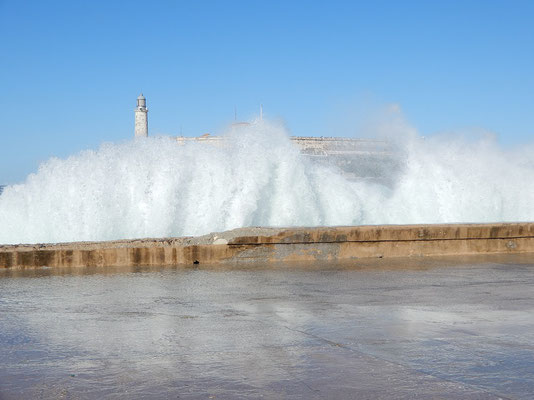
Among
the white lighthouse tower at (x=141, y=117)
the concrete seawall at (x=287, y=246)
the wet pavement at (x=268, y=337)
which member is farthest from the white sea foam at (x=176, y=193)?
the white lighthouse tower at (x=141, y=117)

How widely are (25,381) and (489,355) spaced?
7.01ft

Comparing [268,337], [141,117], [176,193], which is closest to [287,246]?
[268,337]

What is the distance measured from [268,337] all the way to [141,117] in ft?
331

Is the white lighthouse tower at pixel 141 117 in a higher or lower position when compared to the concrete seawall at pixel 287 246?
higher

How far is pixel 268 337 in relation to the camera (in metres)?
3.65

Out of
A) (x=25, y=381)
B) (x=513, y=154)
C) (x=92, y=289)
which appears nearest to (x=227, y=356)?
(x=25, y=381)

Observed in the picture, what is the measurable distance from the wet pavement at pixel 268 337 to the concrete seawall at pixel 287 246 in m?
0.99

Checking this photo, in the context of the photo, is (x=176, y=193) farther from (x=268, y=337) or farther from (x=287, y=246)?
(x=268, y=337)

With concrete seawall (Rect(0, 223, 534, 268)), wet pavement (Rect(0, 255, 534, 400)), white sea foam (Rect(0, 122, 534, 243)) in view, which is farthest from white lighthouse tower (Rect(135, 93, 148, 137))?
wet pavement (Rect(0, 255, 534, 400))

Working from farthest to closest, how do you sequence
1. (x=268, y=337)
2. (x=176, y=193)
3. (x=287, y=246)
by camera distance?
1. (x=176, y=193)
2. (x=287, y=246)
3. (x=268, y=337)

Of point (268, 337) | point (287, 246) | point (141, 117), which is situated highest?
point (141, 117)

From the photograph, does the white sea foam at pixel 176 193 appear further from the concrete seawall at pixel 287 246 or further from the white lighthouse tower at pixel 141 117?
the white lighthouse tower at pixel 141 117

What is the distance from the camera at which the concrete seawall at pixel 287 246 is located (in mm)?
7309

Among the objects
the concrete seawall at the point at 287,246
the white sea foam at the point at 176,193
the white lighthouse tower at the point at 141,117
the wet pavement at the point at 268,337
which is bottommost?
the wet pavement at the point at 268,337
